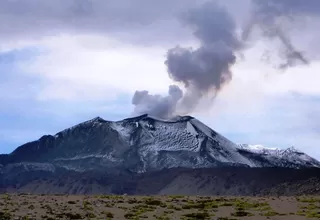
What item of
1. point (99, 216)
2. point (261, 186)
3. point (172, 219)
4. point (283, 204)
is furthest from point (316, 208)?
point (261, 186)

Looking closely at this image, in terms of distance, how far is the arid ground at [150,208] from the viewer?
4503 cm

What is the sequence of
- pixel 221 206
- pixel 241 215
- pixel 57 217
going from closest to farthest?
pixel 57 217
pixel 241 215
pixel 221 206

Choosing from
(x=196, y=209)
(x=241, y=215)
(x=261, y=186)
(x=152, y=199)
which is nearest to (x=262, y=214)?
(x=241, y=215)

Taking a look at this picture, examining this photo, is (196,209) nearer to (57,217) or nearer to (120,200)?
(120,200)

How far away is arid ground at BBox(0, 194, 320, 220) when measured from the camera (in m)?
45.0

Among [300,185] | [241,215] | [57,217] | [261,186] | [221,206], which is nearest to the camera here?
[57,217]

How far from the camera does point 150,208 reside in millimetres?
48938

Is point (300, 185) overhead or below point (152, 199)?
overhead

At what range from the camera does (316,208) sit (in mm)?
51062

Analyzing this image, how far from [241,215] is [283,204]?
6.25m

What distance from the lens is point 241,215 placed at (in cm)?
4747

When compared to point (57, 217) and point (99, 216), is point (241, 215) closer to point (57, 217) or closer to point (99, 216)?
point (99, 216)

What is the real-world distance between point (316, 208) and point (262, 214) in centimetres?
550

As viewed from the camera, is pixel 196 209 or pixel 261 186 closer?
pixel 196 209
